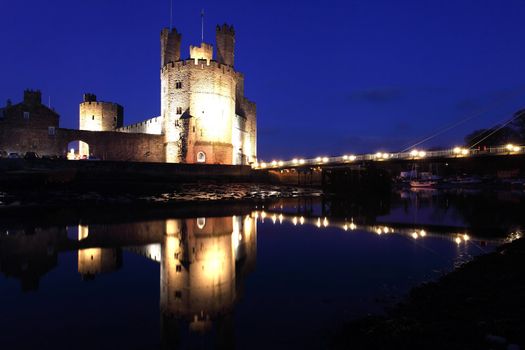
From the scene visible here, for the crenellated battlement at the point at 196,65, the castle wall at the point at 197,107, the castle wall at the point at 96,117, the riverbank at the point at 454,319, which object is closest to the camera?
the riverbank at the point at 454,319

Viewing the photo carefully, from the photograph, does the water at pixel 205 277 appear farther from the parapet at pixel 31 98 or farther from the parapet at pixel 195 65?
the parapet at pixel 195 65

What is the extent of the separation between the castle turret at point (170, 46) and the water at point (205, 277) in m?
30.4

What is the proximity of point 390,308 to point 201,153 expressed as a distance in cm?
3513

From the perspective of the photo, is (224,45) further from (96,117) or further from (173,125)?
(96,117)

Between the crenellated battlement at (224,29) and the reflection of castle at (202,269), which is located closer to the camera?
the reflection of castle at (202,269)

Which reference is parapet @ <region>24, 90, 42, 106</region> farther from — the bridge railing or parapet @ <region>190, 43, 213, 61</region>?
the bridge railing

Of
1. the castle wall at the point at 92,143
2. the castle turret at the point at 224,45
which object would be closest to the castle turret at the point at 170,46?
the castle turret at the point at 224,45

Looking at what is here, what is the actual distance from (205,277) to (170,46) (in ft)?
129

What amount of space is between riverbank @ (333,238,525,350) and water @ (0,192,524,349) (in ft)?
1.64

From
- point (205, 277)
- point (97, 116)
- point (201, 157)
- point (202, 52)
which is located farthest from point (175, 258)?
point (97, 116)

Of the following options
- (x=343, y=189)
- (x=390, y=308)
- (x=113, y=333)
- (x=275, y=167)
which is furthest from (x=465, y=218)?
(x=275, y=167)

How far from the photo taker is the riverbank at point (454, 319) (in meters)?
4.26

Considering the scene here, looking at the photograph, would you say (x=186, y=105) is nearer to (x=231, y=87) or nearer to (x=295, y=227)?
(x=231, y=87)

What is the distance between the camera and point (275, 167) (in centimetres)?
4759
